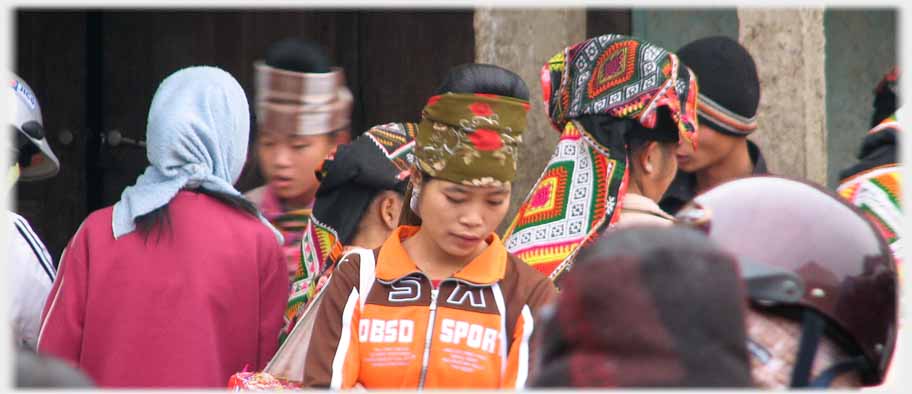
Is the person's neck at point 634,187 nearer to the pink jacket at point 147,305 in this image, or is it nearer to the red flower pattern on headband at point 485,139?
the red flower pattern on headband at point 485,139

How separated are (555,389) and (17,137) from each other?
2.85 m

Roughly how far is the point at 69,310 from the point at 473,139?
49.2 inches

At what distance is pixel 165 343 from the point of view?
11.8 feet

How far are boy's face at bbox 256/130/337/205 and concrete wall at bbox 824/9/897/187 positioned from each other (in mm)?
2756

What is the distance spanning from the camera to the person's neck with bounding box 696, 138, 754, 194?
4.54 metres

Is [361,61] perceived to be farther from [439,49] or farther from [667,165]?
[667,165]

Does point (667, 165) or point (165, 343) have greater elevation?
point (667, 165)

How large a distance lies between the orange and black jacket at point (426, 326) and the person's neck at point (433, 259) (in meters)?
0.02

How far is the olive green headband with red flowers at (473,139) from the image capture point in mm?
3158

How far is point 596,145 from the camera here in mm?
3654

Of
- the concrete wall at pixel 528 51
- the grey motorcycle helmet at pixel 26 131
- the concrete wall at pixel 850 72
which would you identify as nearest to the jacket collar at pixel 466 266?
the grey motorcycle helmet at pixel 26 131

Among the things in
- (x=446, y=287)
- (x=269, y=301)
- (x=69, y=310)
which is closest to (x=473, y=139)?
(x=446, y=287)

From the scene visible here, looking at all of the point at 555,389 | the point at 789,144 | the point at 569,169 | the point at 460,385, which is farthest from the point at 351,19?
the point at 555,389

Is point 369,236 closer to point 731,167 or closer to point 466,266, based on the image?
point 466,266
